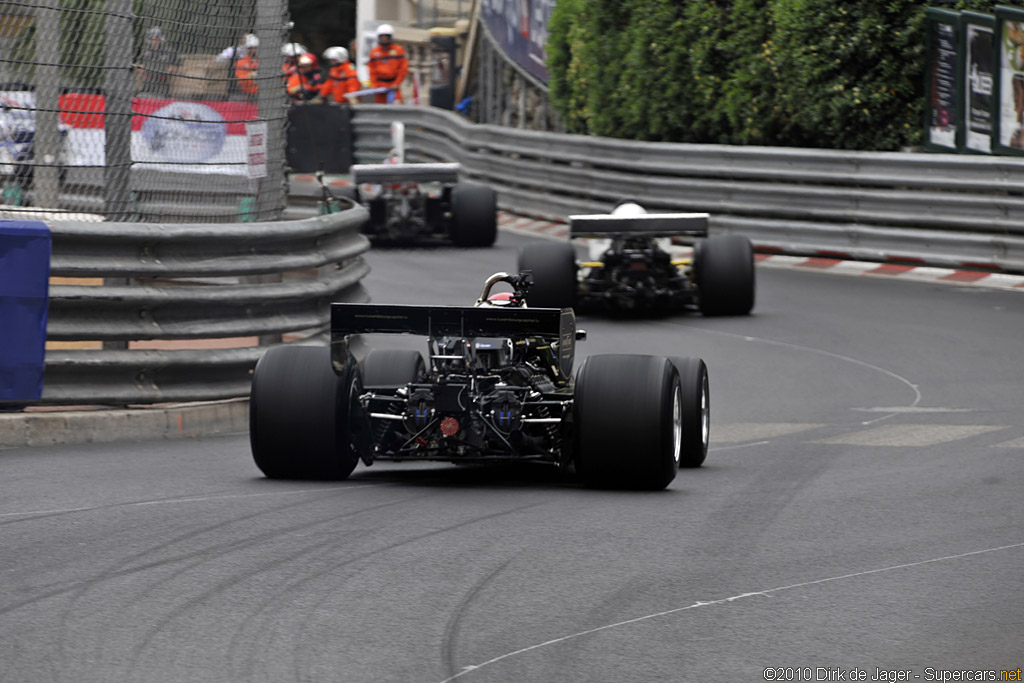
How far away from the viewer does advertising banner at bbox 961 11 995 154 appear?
18766mm

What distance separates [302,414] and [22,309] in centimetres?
223

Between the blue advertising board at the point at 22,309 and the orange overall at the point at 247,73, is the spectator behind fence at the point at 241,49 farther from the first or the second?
the blue advertising board at the point at 22,309

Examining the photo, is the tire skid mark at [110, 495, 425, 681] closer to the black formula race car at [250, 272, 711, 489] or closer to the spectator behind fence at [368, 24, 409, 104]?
the black formula race car at [250, 272, 711, 489]

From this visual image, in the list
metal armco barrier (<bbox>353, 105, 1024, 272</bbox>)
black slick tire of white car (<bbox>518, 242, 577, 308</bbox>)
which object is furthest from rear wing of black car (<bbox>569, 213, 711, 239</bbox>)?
metal armco barrier (<bbox>353, 105, 1024, 272</bbox>)

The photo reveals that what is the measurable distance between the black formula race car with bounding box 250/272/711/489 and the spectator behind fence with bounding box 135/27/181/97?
270 cm

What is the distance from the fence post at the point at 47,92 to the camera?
9898 millimetres

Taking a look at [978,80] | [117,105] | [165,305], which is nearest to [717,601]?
[165,305]

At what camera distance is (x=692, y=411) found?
9.14 meters

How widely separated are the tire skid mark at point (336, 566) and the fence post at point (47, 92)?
3970 millimetres

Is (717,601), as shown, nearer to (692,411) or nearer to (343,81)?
(692,411)

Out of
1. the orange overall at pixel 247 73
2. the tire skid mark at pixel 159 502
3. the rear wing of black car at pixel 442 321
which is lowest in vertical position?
the tire skid mark at pixel 159 502

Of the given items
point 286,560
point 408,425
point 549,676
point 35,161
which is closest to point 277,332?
point 35,161

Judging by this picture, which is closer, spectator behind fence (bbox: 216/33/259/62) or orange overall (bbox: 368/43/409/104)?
spectator behind fence (bbox: 216/33/259/62)

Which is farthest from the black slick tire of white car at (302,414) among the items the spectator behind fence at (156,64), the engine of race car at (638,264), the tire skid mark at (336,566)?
the engine of race car at (638,264)
